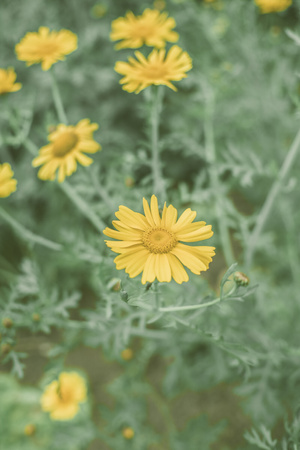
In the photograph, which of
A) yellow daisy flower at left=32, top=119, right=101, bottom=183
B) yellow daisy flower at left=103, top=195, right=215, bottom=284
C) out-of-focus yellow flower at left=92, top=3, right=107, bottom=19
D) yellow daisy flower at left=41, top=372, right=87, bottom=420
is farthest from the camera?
out-of-focus yellow flower at left=92, top=3, right=107, bottom=19

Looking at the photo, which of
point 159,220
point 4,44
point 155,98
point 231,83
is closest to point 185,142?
point 155,98

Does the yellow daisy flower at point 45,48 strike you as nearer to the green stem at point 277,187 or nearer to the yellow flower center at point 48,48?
the yellow flower center at point 48,48

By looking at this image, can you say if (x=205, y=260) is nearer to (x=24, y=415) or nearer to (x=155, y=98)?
(x=155, y=98)

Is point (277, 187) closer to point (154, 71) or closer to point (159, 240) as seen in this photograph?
point (154, 71)

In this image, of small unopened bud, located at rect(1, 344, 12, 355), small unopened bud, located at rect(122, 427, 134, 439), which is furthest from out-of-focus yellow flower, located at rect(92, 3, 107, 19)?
small unopened bud, located at rect(122, 427, 134, 439)

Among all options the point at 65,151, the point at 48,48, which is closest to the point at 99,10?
the point at 48,48

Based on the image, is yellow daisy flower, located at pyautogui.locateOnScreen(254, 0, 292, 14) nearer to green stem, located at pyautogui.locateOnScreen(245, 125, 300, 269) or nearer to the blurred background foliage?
the blurred background foliage
